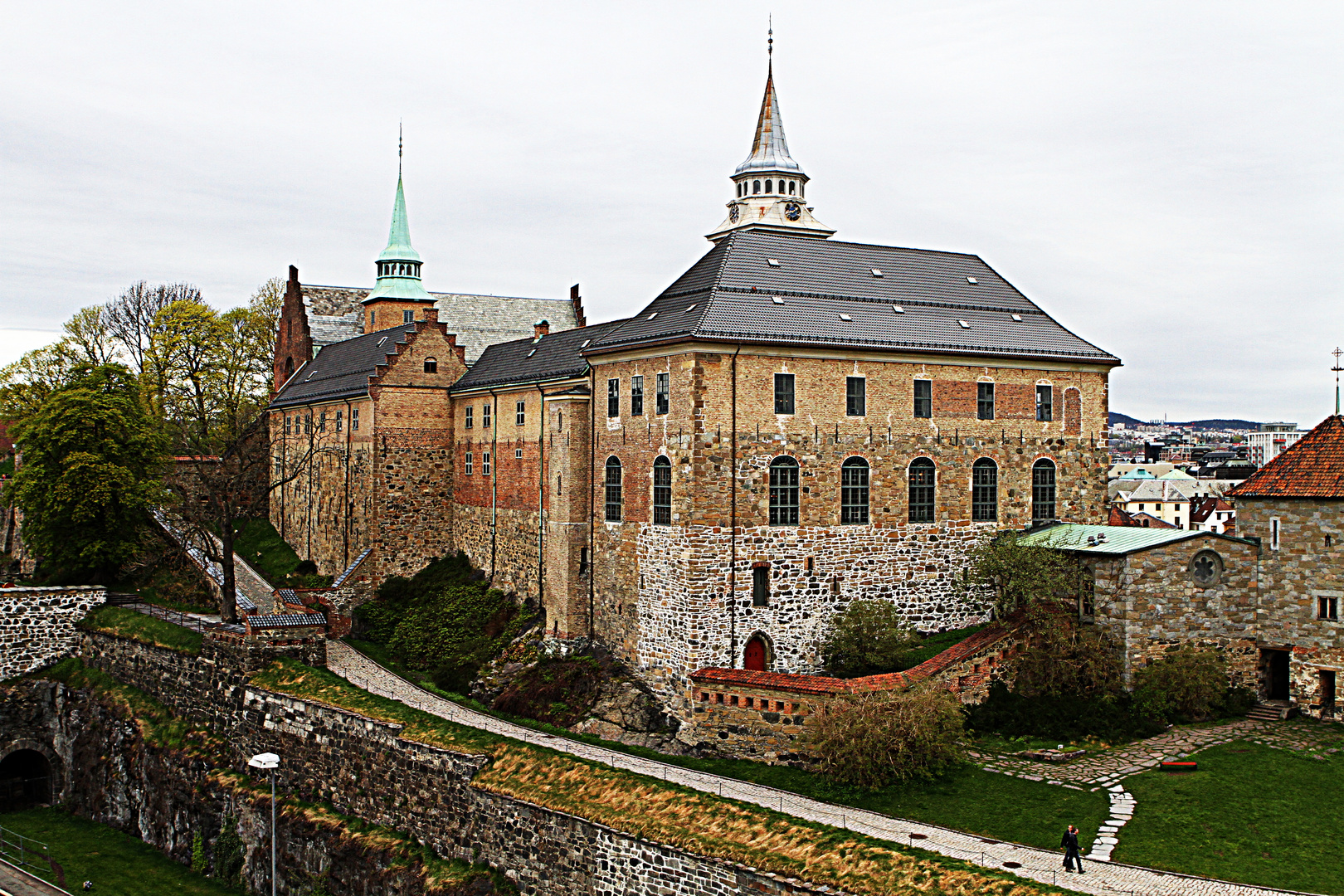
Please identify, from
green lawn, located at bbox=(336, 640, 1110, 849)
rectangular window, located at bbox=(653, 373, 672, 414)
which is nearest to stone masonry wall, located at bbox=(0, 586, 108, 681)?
rectangular window, located at bbox=(653, 373, 672, 414)

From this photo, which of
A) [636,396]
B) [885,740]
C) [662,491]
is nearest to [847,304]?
[636,396]

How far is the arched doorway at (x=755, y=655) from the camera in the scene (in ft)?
96.6

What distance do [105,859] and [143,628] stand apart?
765cm

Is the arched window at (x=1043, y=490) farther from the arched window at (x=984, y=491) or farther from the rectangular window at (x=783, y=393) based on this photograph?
the rectangular window at (x=783, y=393)

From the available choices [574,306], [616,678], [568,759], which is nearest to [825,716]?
[568,759]

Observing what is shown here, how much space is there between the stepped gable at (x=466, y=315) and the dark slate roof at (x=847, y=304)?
24.2m

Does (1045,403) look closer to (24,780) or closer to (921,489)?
(921,489)

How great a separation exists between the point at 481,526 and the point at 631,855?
21.7 m

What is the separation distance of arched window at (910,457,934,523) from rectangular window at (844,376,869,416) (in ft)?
7.21

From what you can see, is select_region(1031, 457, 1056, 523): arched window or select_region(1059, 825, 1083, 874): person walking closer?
select_region(1059, 825, 1083, 874): person walking

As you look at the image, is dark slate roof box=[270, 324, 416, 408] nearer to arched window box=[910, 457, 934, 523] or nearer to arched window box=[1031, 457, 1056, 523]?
arched window box=[910, 457, 934, 523]

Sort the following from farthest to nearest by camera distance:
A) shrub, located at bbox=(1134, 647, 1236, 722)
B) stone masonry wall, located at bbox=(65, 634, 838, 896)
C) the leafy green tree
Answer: the leafy green tree
shrub, located at bbox=(1134, 647, 1236, 722)
stone masonry wall, located at bbox=(65, 634, 838, 896)

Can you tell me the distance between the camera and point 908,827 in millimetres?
21438

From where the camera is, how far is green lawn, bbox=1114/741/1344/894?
19.1 metres
